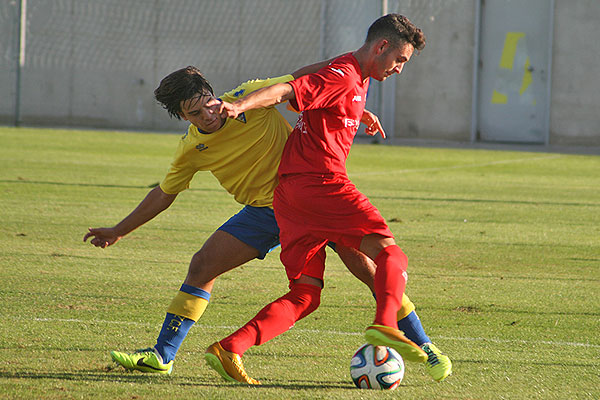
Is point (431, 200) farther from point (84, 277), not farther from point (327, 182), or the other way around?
point (327, 182)

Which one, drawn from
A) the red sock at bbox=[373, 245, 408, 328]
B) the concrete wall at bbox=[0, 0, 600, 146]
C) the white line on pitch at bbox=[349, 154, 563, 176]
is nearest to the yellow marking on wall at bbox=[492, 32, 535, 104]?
the concrete wall at bbox=[0, 0, 600, 146]

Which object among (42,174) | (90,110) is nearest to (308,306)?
(42,174)

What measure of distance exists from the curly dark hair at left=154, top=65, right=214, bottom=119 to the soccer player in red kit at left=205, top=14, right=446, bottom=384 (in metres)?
0.50

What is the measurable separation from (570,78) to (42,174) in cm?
1538

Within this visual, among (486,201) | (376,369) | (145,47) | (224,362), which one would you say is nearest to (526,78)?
(145,47)

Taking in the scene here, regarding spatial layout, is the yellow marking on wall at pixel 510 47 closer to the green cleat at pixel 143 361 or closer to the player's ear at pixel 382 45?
the player's ear at pixel 382 45

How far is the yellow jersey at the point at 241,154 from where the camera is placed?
4020mm

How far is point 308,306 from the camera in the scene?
387 cm

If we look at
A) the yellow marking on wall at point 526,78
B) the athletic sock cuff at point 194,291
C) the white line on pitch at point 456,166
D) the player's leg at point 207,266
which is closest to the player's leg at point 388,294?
the player's leg at point 207,266

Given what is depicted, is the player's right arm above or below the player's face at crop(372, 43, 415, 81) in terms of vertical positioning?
below

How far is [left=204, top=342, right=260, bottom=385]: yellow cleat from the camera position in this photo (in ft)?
11.8

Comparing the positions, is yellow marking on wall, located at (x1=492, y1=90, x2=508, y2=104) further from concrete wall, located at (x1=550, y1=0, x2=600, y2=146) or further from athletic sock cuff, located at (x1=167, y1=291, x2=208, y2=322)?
athletic sock cuff, located at (x1=167, y1=291, x2=208, y2=322)

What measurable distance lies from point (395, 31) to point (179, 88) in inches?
39.0

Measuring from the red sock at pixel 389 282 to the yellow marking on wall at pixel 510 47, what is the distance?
20941mm
